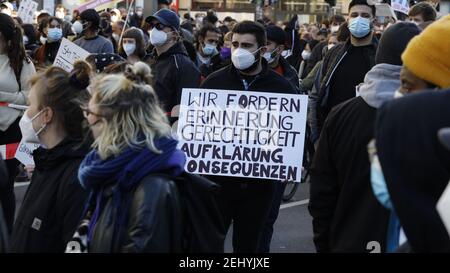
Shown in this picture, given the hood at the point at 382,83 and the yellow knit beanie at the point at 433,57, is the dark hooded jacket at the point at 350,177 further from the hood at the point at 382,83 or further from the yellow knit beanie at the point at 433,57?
the yellow knit beanie at the point at 433,57

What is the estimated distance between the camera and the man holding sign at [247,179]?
582 centimetres

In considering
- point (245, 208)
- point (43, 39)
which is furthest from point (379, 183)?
point (43, 39)

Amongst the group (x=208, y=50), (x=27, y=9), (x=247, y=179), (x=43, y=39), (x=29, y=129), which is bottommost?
(x=27, y=9)

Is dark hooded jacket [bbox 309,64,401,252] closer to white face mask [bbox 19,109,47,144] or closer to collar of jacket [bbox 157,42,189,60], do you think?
white face mask [bbox 19,109,47,144]

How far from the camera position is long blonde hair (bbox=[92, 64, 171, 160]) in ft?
11.1

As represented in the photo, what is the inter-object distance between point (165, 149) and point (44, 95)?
985 mm

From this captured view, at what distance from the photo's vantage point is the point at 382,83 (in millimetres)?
4047

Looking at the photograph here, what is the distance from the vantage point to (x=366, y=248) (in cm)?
394

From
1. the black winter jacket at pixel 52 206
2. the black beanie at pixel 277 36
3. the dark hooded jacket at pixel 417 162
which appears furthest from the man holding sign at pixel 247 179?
the dark hooded jacket at pixel 417 162

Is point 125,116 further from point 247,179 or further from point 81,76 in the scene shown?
point 247,179

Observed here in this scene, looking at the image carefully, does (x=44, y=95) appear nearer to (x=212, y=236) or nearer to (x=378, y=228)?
(x=212, y=236)

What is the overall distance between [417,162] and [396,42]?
5.65ft

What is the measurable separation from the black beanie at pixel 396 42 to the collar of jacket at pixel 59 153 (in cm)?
135
